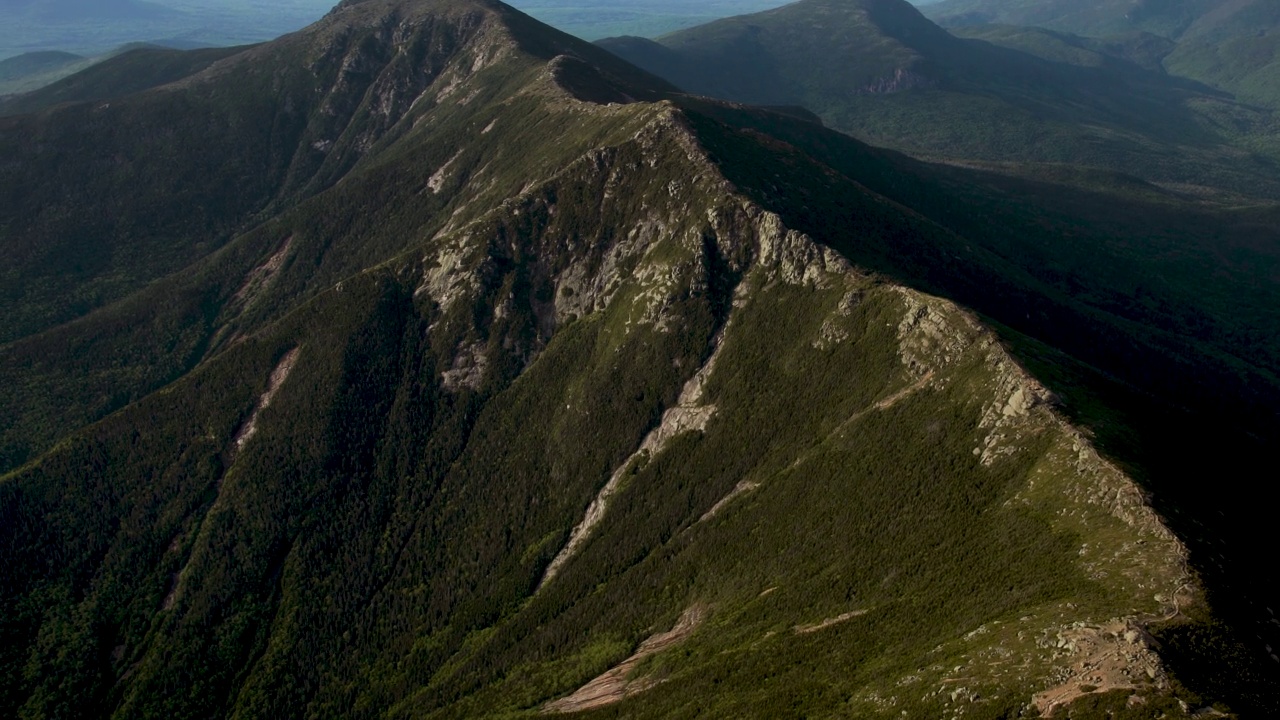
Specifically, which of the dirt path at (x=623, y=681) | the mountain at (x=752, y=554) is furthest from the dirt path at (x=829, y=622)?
the dirt path at (x=623, y=681)

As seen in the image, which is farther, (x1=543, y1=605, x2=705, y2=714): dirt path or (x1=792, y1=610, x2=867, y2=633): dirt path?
(x1=543, y1=605, x2=705, y2=714): dirt path

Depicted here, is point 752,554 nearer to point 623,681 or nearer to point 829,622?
point 829,622

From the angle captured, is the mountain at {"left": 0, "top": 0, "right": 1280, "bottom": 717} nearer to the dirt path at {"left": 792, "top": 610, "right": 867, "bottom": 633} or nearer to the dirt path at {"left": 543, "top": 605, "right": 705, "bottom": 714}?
the dirt path at {"left": 792, "top": 610, "right": 867, "bottom": 633}

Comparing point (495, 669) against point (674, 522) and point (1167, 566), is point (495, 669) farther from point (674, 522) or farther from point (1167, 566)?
point (1167, 566)

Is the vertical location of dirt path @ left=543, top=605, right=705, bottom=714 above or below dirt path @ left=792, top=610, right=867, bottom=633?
below

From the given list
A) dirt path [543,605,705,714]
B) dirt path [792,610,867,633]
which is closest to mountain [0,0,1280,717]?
dirt path [792,610,867,633]

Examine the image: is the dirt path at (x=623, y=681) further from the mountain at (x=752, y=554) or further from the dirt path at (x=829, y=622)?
the dirt path at (x=829, y=622)

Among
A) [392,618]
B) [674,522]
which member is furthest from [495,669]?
[674,522]

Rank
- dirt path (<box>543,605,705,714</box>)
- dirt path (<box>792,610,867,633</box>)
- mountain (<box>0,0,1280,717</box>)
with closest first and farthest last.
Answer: mountain (<box>0,0,1280,717</box>) < dirt path (<box>792,610,867,633</box>) < dirt path (<box>543,605,705,714</box>)

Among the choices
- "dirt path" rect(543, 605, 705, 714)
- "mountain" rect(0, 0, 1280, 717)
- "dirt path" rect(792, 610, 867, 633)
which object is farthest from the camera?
"dirt path" rect(543, 605, 705, 714)
